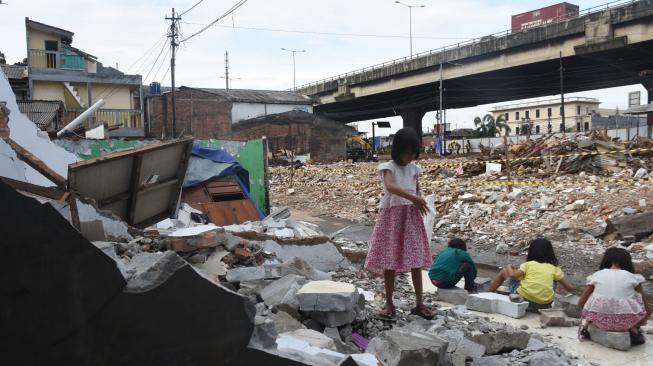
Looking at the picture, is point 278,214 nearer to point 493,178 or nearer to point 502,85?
point 493,178

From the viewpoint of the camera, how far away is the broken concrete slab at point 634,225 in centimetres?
872

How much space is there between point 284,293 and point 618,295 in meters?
2.52

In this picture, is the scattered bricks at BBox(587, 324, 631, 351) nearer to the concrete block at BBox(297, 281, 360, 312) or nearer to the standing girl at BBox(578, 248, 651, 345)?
the standing girl at BBox(578, 248, 651, 345)

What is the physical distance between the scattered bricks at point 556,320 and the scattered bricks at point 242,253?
2.65m

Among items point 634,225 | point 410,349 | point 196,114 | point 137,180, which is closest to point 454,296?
point 410,349

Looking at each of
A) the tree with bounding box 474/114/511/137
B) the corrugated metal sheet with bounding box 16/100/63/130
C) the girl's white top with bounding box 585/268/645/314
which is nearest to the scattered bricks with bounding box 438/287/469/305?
the girl's white top with bounding box 585/268/645/314

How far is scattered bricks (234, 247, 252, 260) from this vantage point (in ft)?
16.0

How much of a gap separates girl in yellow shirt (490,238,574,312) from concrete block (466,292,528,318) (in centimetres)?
15

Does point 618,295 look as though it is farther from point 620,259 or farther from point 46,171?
point 46,171

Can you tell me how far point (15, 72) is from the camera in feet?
96.9

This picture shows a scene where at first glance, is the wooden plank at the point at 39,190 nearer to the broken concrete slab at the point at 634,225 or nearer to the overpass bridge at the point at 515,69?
the broken concrete slab at the point at 634,225

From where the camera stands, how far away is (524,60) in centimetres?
3156

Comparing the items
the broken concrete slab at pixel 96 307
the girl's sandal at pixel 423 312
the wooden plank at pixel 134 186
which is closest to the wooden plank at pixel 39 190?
the broken concrete slab at pixel 96 307

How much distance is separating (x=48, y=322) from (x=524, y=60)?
33.4 meters
